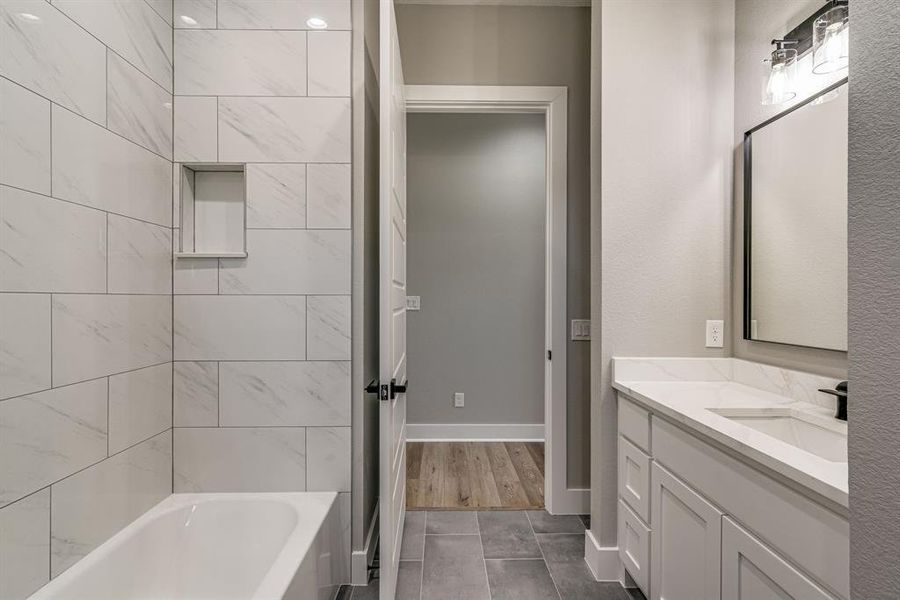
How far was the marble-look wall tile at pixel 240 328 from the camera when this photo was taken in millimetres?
1760

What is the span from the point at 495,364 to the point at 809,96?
2.68m

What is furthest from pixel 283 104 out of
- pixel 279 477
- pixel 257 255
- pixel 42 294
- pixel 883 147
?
pixel 883 147

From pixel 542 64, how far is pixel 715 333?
166 centimetres

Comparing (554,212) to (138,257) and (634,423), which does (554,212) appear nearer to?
(634,423)

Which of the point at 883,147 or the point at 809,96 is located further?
the point at 809,96

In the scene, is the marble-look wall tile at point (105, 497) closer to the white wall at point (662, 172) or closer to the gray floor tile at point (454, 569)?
the gray floor tile at point (454, 569)

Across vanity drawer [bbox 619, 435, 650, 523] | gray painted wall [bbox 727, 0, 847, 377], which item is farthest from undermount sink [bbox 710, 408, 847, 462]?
vanity drawer [bbox 619, 435, 650, 523]

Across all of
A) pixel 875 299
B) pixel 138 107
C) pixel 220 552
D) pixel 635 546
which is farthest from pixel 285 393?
pixel 875 299

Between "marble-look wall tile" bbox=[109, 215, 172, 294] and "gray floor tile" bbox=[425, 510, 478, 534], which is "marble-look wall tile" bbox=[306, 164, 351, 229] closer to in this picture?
"marble-look wall tile" bbox=[109, 215, 172, 294]

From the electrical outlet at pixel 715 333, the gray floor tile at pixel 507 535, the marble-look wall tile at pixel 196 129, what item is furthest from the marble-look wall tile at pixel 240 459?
the electrical outlet at pixel 715 333

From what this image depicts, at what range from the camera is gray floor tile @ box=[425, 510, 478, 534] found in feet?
7.39

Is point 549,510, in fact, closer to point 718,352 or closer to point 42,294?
point 718,352

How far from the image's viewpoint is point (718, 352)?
6.09 ft

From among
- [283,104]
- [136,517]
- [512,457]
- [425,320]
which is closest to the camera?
[136,517]
